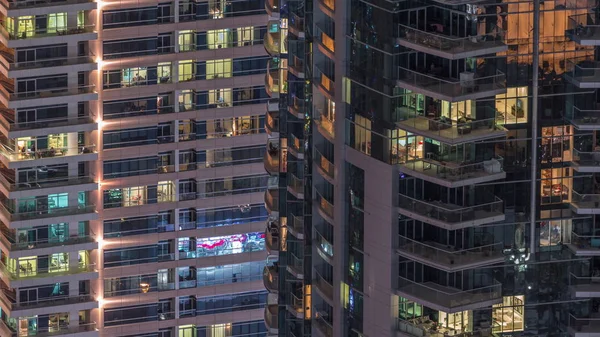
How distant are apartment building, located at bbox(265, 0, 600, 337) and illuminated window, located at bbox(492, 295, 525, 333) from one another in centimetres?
9

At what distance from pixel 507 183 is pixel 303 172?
2102cm

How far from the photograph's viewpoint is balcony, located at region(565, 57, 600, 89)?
578 ft

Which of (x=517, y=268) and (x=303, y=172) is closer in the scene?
(x=517, y=268)

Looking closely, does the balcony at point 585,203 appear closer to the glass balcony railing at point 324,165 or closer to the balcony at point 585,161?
the balcony at point 585,161

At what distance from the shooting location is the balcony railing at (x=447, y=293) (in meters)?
178

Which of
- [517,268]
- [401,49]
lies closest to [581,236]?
[517,268]

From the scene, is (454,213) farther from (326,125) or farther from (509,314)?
(326,125)

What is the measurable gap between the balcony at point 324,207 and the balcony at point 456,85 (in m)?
14.1

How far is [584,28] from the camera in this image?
579ft

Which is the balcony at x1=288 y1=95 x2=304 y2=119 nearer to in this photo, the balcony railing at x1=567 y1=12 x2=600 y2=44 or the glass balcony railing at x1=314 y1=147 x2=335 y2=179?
the glass balcony railing at x1=314 y1=147 x2=335 y2=179

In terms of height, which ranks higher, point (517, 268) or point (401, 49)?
point (401, 49)

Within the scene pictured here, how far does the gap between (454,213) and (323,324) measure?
60.1ft

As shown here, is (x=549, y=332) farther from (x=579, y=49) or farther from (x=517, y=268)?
(x=579, y=49)

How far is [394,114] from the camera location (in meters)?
178
